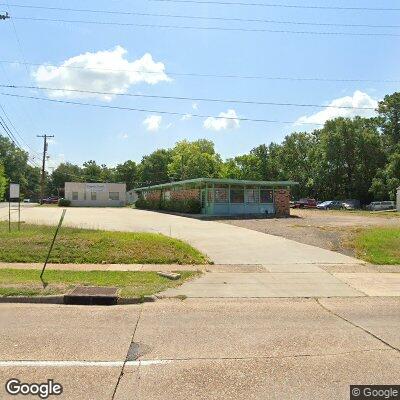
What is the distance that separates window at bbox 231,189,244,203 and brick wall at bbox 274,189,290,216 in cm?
324

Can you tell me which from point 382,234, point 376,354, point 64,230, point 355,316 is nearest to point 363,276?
point 355,316

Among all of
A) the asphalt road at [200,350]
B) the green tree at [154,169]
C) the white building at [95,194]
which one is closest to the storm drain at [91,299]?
the asphalt road at [200,350]

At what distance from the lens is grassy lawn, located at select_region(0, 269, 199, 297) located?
8.88 m

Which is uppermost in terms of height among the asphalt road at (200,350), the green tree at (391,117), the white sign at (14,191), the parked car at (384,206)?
the green tree at (391,117)

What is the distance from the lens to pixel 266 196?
37.4m

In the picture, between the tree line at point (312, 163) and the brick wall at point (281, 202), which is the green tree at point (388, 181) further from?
the brick wall at point (281, 202)

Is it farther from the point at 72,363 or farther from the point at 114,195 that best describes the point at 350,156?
the point at 72,363

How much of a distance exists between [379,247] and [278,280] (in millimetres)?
6853

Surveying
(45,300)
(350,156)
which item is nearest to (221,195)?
(45,300)

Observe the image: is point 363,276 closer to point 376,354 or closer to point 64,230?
point 376,354

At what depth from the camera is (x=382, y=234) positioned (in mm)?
18906

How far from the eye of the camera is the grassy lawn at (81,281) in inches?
350

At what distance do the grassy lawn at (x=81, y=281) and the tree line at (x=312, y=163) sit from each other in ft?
195

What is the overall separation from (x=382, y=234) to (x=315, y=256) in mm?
5702
